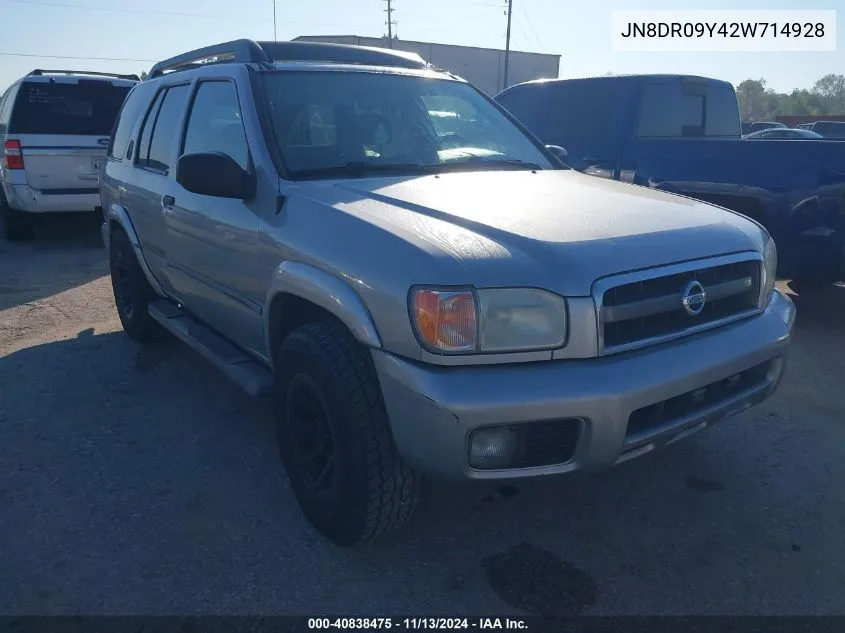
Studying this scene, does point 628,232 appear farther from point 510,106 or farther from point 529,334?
point 510,106

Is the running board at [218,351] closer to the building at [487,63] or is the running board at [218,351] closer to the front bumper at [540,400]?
the front bumper at [540,400]

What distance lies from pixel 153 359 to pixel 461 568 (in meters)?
3.08

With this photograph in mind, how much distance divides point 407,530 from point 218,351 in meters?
1.42

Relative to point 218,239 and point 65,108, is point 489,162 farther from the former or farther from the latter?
point 65,108

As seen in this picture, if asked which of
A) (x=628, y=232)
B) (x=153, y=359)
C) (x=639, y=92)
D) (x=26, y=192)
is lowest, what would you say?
(x=153, y=359)

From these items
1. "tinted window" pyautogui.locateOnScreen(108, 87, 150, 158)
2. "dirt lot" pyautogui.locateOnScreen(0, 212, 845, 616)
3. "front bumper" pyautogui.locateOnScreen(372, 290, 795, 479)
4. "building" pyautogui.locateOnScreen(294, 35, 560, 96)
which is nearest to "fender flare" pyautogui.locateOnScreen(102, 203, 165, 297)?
"tinted window" pyautogui.locateOnScreen(108, 87, 150, 158)

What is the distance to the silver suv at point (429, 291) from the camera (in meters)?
2.19

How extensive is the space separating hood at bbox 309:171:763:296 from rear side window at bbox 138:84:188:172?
1.61 m

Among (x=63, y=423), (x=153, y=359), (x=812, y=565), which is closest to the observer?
(x=812, y=565)

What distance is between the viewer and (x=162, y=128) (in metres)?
4.25

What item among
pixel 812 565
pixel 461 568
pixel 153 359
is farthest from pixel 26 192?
pixel 812 565

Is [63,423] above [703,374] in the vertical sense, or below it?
below

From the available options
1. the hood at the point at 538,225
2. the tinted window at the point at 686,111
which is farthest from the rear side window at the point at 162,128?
the tinted window at the point at 686,111

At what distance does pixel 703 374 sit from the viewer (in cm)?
240
